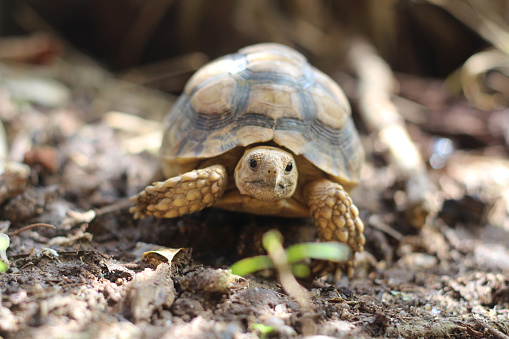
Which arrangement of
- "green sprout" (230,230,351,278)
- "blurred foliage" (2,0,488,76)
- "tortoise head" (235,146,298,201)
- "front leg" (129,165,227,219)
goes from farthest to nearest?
"blurred foliage" (2,0,488,76) → "front leg" (129,165,227,219) → "tortoise head" (235,146,298,201) → "green sprout" (230,230,351,278)

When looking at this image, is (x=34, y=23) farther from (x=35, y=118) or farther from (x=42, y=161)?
(x=42, y=161)

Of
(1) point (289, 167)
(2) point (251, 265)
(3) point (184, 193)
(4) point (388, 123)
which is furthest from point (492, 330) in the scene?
(4) point (388, 123)

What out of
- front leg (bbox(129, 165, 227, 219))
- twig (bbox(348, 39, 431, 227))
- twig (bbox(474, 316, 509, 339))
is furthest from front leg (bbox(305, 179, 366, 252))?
twig (bbox(348, 39, 431, 227))

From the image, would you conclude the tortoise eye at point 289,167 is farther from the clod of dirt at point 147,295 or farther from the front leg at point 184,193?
the clod of dirt at point 147,295

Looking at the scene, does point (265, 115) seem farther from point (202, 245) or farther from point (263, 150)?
point (202, 245)

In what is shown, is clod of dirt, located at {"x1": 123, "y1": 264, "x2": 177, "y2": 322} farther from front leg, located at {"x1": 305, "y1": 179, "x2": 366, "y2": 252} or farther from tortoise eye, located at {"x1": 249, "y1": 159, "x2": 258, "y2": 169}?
front leg, located at {"x1": 305, "y1": 179, "x2": 366, "y2": 252}

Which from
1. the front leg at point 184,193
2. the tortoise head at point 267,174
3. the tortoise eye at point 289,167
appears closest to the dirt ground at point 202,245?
the front leg at point 184,193
